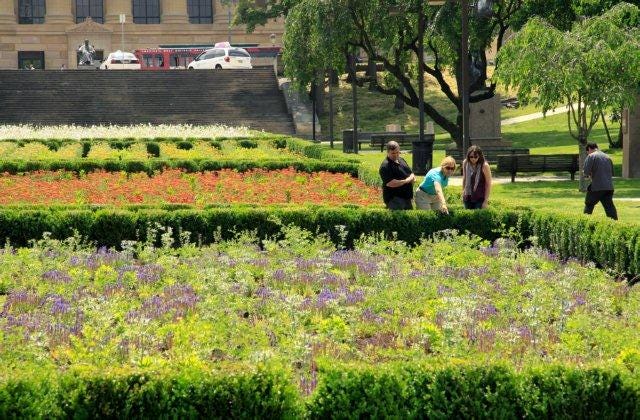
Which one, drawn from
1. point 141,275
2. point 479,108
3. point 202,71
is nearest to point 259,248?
point 141,275

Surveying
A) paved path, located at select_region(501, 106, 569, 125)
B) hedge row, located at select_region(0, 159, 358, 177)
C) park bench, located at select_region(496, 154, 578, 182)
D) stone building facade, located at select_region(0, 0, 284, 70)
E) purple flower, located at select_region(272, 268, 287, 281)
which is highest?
stone building facade, located at select_region(0, 0, 284, 70)

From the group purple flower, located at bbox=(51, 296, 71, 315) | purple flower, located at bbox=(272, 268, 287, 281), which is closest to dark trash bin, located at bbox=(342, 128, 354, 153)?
purple flower, located at bbox=(272, 268, 287, 281)

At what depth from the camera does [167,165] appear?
28562mm

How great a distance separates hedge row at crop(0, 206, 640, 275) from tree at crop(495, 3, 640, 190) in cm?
1019

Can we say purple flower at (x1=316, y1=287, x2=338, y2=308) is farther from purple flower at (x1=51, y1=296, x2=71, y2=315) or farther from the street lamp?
the street lamp

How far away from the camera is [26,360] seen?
9492mm

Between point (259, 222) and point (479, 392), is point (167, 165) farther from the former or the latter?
point (479, 392)

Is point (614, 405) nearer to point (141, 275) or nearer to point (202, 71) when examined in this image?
point (141, 275)

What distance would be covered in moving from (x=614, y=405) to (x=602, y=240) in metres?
7.32

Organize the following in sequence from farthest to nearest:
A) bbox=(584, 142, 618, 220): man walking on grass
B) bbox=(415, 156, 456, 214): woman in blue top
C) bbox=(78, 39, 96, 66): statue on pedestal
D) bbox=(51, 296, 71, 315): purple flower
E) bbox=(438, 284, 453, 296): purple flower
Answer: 1. bbox=(78, 39, 96, 66): statue on pedestal
2. bbox=(584, 142, 618, 220): man walking on grass
3. bbox=(415, 156, 456, 214): woman in blue top
4. bbox=(438, 284, 453, 296): purple flower
5. bbox=(51, 296, 71, 315): purple flower

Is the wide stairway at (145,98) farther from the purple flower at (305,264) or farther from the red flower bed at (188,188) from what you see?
the purple flower at (305,264)

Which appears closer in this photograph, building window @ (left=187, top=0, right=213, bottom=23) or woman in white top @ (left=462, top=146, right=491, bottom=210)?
woman in white top @ (left=462, top=146, right=491, bottom=210)

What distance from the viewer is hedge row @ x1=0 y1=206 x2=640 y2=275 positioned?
17.0 metres

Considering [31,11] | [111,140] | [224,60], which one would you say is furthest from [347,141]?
[31,11]
